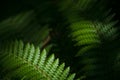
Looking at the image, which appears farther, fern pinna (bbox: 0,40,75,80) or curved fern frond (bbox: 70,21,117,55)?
curved fern frond (bbox: 70,21,117,55)

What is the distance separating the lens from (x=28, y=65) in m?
1.73

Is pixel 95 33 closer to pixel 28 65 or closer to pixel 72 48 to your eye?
pixel 72 48

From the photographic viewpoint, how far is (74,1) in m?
2.14

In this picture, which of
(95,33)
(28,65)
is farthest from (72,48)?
(28,65)

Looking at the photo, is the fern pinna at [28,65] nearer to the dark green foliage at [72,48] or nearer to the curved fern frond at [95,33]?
the dark green foliage at [72,48]

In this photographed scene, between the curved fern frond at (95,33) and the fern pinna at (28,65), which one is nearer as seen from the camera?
the fern pinna at (28,65)

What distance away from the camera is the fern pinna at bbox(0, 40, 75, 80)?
1.70 m

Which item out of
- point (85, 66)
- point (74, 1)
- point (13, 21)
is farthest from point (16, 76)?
point (13, 21)

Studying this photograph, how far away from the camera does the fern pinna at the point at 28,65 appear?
5.57 feet

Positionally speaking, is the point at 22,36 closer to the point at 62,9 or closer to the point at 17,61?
the point at 62,9

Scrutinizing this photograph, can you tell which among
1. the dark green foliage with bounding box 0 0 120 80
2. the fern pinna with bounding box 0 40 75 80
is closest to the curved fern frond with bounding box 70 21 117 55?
the dark green foliage with bounding box 0 0 120 80

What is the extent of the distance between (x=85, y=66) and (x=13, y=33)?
2.83ft

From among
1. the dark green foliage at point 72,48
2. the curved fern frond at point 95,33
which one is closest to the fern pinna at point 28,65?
the dark green foliage at point 72,48

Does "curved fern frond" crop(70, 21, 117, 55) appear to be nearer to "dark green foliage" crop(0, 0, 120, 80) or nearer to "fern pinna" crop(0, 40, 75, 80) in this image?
"dark green foliage" crop(0, 0, 120, 80)
